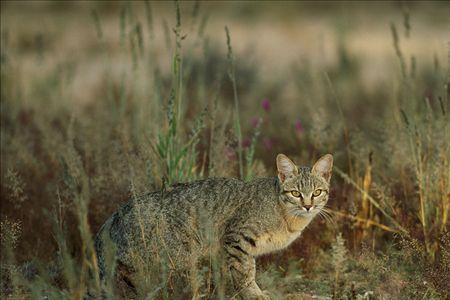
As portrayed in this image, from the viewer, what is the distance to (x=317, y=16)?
21219mm

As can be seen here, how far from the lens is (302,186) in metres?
4.59

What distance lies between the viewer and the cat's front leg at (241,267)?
14.4 feet

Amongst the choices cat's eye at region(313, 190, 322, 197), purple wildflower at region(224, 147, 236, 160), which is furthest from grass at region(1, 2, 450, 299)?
cat's eye at region(313, 190, 322, 197)

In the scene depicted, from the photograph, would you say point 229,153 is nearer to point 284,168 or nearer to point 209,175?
point 209,175

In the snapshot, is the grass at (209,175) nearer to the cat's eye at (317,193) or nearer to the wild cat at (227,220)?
the wild cat at (227,220)

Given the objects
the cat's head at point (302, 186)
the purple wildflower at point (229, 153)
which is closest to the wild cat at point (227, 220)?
the cat's head at point (302, 186)

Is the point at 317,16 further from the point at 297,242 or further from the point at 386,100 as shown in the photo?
the point at 297,242

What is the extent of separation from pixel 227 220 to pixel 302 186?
0.51m

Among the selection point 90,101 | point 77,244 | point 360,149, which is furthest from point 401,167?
point 90,101

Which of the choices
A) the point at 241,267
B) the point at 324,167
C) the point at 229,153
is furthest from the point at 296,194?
the point at 229,153

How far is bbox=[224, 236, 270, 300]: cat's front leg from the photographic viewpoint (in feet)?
14.4

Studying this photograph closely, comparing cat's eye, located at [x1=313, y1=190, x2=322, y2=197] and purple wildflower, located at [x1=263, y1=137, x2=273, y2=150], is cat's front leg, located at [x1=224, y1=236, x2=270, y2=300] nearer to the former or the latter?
cat's eye, located at [x1=313, y1=190, x2=322, y2=197]

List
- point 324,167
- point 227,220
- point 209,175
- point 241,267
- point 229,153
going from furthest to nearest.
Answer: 1. point 229,153
2. point 209,175
3. point 324,167
4. point 227,220
5. point 241,267

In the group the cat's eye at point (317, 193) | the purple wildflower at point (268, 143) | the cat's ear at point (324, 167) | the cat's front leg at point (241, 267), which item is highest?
the cat's ear at point (324, 167)
